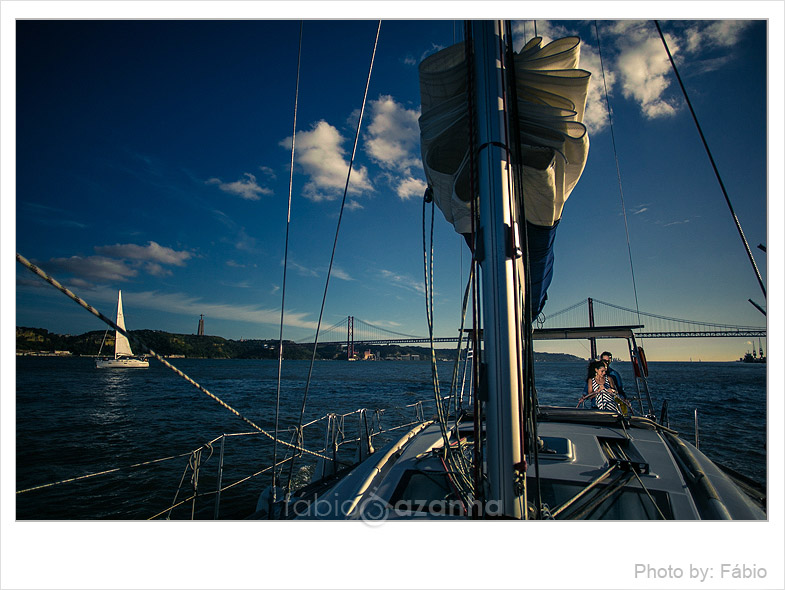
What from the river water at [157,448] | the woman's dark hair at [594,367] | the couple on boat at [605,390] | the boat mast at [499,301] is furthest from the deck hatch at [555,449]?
the woman's dark hair at [594,367]

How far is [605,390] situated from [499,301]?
3971 mm

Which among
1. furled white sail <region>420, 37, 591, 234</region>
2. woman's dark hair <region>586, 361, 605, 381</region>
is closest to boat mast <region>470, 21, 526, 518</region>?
furled white sail <region>420, 37, 591, 234</region>

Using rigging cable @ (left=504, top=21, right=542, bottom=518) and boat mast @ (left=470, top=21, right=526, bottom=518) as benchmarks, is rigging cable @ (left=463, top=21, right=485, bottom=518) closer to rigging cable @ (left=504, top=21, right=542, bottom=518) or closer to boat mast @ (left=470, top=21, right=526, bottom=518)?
boat mast @ (left=470, top=21, right=526, bottom=518)

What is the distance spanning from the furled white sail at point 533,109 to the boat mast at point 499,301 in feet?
0.96

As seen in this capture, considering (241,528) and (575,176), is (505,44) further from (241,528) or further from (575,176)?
(241,528)

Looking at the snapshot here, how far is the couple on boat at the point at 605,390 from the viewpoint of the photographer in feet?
14.5

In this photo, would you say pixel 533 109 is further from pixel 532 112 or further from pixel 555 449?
pixel 555 449

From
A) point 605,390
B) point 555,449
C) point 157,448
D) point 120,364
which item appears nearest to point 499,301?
point 555,449

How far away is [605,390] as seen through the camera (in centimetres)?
449

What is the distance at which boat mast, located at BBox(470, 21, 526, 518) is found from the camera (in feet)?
4.52

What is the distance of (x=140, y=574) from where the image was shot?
1263mm

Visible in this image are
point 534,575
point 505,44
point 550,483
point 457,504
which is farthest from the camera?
point 550,483

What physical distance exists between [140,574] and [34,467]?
11.9 meters

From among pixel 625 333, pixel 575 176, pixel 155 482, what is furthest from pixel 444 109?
pixel 155 482
